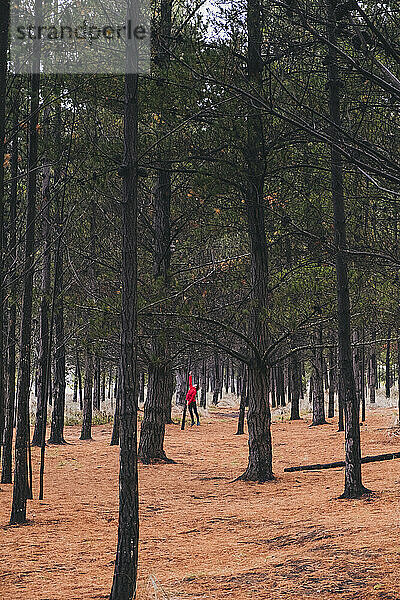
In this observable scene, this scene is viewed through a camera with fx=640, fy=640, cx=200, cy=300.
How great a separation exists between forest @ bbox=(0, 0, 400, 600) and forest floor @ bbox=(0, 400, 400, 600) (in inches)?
1.7

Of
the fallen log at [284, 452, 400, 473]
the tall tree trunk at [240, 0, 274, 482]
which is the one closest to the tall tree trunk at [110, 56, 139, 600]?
the tall tree trunk at [240, 0, 274, 482]

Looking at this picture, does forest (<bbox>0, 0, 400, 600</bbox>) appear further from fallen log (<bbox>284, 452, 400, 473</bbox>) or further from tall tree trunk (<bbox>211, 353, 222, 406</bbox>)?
tall tree trunk (<bbox>211, 353, 222, 406</bbox>)

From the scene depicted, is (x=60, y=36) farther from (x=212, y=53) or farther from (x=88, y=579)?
(x=88, y=579)

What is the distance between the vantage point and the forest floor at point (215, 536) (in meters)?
5.86

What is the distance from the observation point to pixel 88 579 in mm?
6406

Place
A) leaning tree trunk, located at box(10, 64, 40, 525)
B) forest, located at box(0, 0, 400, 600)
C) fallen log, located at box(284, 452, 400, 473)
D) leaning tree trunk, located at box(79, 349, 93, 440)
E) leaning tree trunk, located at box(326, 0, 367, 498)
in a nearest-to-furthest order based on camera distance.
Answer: forest, located at box(0, 0, 400, 600) < leaning tree trunk, located at box(10, 64, 40, 525) < leaning tree trunk, located at box(326, 0, 367, 498) < fallen log, located at box(284, 452, 400, 473) < leaning tree trunk, located at box(79, 349, 93, 440)

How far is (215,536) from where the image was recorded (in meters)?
8.14

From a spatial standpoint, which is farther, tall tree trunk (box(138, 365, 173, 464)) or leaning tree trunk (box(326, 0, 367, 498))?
tall tree trunk (box(138, 365, 173, 464))

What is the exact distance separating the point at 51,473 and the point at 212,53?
9.53m

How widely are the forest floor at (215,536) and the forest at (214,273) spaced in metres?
0.04

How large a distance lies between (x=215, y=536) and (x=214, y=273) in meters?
5.99

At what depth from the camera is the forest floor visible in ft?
19.2

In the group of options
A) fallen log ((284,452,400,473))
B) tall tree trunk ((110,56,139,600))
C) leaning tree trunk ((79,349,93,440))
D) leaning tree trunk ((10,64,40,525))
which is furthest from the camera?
leaning tree trunk ((79,349,93,440))

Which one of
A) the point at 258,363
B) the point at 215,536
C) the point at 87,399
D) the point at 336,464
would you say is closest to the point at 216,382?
the point at 87,399
